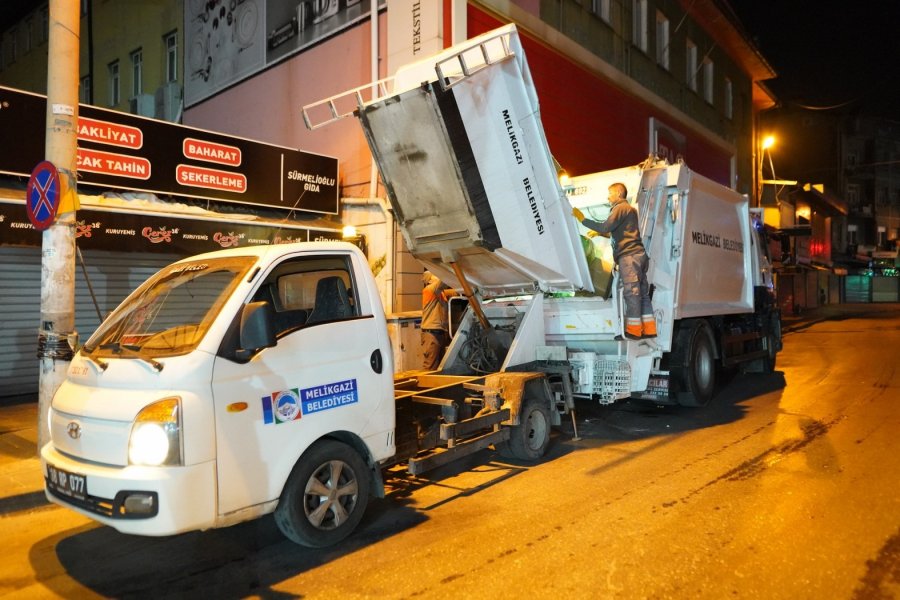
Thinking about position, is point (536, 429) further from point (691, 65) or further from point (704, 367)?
point (691, 65)

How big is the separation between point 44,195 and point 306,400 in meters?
3.39

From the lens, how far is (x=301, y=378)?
4.11 metres

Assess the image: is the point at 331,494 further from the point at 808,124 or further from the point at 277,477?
the point at 808,124

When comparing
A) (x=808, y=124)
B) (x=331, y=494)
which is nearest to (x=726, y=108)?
(x=331, y=494)

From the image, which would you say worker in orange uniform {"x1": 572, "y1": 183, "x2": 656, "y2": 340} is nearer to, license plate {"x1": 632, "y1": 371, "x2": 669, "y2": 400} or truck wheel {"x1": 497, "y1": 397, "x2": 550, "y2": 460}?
license plate {"x1": 632, "y1": 371, "x2": 669, "y2": 400}

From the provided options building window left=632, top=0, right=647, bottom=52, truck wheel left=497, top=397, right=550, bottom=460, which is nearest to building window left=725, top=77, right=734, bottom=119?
building window left=632, top=0, right=647, bottom=52

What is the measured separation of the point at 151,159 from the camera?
33.2 ft

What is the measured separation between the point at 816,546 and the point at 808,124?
183 ft

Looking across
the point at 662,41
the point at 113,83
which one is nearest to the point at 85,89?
the point at 113,83

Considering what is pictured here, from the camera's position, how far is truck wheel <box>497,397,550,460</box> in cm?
616

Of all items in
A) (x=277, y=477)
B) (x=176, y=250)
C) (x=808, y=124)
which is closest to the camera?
(x=277, y=477)

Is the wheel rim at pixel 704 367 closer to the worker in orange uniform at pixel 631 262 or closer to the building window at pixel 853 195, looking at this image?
the worker in orange uniform at pixel 631 262

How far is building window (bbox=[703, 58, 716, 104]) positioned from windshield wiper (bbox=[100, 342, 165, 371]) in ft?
79.4

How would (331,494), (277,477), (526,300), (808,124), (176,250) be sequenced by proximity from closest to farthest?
(277,477)
(331,494)
(526,300)
(176,250)
(808,124)
